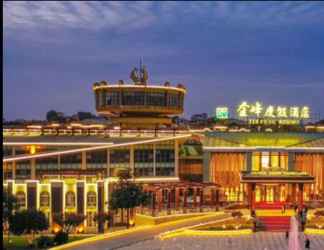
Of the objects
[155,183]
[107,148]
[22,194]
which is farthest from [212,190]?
[22,194]

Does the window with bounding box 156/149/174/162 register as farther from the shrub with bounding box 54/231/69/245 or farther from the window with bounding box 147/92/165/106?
the shrub with bounding box 54/231/69/245

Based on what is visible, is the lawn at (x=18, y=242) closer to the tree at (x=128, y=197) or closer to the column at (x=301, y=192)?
the tree at (x=128, y=197)

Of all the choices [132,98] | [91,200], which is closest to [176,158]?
[132,98]

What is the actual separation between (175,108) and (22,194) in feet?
72.8

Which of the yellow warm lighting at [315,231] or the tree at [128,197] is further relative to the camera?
the tree at [128,197]

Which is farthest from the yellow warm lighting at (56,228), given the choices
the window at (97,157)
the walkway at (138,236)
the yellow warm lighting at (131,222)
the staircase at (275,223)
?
the staircase at (275,223)

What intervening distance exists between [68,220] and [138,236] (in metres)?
3.93

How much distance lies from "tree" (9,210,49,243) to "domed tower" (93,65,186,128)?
74.5ft

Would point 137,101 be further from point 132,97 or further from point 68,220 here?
point 68,220

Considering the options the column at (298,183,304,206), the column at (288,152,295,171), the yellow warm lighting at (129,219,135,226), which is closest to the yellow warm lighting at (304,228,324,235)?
the column at (298,183,304,206)

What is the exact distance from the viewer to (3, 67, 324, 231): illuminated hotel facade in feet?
113

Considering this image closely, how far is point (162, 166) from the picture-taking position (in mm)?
42938

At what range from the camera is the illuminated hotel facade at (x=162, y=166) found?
3456cm

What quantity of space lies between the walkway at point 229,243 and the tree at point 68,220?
14.8ft
